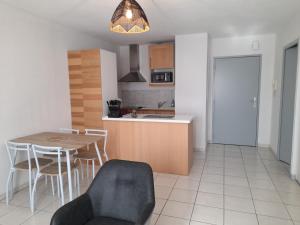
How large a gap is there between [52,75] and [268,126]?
452cm

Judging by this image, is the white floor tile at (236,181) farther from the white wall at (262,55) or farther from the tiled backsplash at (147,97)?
the tiled backsplash at (147,97)

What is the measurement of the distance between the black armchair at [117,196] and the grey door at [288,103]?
303cm

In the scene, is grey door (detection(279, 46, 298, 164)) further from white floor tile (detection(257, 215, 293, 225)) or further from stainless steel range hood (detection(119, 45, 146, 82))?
stainless steel range hood (detection(119, 45, 146, 82))

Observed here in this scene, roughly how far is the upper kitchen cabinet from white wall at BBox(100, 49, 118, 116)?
1282 mm

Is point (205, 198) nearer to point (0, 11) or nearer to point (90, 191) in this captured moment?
point (90, 191)

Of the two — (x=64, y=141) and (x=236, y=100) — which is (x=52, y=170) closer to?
(x=64, y=141)

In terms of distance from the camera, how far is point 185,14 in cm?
324

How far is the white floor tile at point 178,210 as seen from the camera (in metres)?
2.42

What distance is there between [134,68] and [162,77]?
0.83m

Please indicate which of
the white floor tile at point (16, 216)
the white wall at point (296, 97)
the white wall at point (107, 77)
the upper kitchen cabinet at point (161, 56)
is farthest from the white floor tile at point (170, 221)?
the upper kitchen cabinet at point (161, 56)

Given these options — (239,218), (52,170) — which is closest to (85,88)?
(52,170)

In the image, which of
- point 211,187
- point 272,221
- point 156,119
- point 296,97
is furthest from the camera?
point 156,119

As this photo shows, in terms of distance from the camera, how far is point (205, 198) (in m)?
2.78

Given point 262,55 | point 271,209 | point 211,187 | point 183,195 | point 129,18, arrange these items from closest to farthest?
point 129,18
point 271,209
point 183,195
point 211,187
point 262,55
